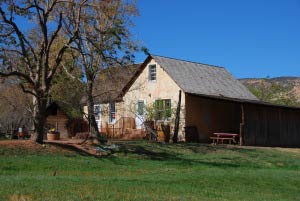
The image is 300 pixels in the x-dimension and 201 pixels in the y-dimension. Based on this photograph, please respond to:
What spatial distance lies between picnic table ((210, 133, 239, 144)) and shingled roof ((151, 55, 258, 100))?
276cm

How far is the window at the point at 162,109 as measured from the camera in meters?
31.4

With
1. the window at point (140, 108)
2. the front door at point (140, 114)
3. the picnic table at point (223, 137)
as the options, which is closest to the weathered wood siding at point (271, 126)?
the picnic table at point (223, 137)

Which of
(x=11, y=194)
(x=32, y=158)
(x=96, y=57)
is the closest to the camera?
(x=11, y=194)

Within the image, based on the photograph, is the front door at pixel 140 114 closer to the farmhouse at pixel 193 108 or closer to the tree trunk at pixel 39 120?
the farmhouse at pixel 193 108

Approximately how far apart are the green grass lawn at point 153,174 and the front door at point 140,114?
8.30 m

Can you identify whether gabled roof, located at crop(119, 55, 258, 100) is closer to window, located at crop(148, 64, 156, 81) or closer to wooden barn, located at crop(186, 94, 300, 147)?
window, located at crop(148, 64, 156, 81)

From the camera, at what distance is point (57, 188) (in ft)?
37.0

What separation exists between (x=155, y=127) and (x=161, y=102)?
6.40 feet

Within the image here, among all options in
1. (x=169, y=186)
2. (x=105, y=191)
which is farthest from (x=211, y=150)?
(x=105, y=191)

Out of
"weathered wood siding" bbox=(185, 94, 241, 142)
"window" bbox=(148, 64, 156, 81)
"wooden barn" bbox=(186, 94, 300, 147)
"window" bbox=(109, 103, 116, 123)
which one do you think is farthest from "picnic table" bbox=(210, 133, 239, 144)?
"window" bbox=(109, 103, 116, 123)

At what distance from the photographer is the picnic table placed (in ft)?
95.1

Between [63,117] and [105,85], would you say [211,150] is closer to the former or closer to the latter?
[105,85]

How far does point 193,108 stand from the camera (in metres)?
31.4

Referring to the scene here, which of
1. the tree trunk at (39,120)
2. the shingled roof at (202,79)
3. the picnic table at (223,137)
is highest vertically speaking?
the shingled roof at (202,79)
